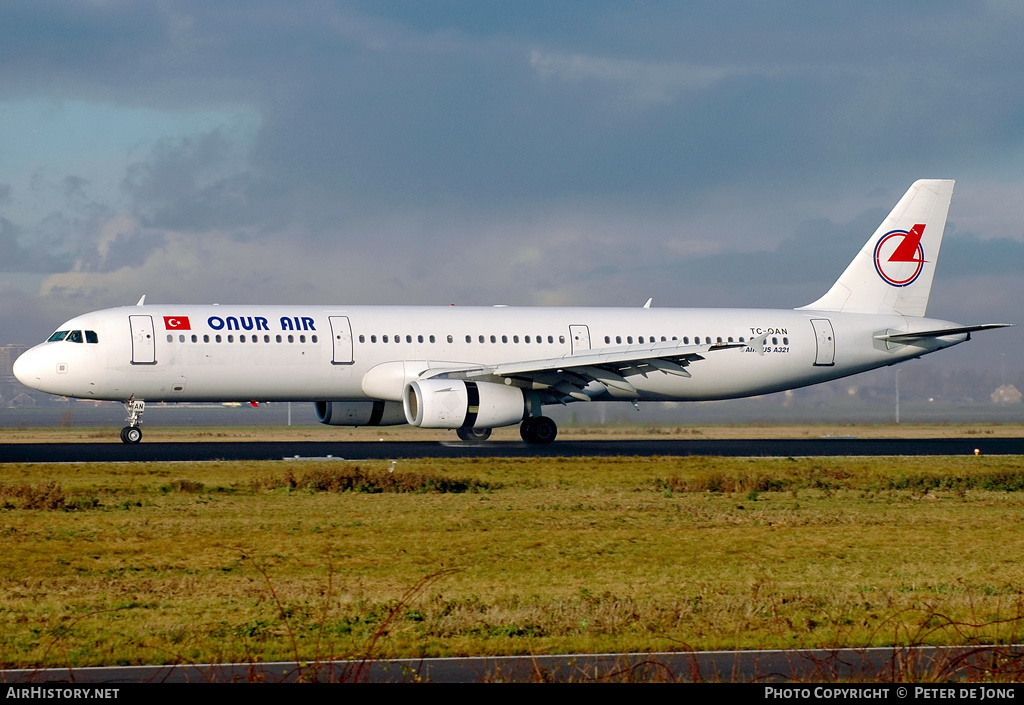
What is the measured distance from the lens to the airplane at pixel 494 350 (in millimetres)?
36781

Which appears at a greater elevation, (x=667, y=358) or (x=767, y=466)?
(x=667, y=358)

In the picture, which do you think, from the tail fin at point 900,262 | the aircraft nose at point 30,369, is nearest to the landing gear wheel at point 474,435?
the aircraft nose at point 30,369

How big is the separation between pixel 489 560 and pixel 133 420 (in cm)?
2420

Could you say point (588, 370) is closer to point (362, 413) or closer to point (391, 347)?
point (391, 347)

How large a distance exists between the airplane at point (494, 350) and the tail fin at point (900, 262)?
0.18ft

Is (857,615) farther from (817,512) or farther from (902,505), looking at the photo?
(902,505)

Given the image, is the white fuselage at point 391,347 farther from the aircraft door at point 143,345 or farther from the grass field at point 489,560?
the grass field at point 489,560

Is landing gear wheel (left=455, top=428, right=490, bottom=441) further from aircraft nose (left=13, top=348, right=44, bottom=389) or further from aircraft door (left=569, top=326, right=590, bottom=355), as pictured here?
aircraft nose (left=13, top=348, right=44, bottom=389)

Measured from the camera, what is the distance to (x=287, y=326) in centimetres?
3797

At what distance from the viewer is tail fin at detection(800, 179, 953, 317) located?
46.6 metres

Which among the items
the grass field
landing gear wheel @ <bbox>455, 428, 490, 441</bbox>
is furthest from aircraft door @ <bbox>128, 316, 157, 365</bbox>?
landing gear wheel @ <bbox>455, 428, 490, 441</bbox>

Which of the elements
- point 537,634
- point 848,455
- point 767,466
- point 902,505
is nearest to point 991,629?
point 537,634

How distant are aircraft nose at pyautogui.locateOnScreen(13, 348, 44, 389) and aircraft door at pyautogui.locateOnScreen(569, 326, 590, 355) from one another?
17.2 m
